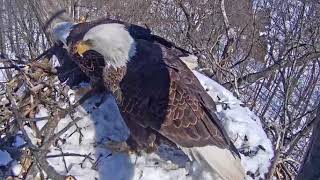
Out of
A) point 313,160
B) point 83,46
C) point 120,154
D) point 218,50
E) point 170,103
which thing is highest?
point 313,160

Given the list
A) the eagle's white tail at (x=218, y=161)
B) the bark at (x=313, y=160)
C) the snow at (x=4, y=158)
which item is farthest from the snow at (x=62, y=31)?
the bark at (x=313, y=160)

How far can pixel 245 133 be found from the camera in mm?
2602

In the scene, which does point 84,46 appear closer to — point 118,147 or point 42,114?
point 42,114

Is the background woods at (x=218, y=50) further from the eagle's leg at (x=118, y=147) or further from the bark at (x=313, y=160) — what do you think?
the eagle's leg at (x=118, y=147)

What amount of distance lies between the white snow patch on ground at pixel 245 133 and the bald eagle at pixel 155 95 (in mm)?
180

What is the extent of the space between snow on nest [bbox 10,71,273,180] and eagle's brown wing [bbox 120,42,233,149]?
155mm

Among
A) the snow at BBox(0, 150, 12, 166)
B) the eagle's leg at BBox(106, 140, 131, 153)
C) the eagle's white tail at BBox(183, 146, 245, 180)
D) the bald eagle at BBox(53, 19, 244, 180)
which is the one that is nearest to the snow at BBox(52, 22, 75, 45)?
the bald eagle at BBox(53, 19, 244, 180)

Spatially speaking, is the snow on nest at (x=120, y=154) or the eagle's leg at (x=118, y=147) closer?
the snow on nest at (x=120, y=154)

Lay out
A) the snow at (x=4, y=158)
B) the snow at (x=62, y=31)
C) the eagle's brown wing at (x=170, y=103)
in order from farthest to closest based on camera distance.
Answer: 1. the snow at (x=62, y=31)
2. the eagle's brown wing at (x=170, y=103)
3. the snow at (x=4, y=158)

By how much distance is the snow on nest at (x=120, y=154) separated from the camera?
2.23 meters

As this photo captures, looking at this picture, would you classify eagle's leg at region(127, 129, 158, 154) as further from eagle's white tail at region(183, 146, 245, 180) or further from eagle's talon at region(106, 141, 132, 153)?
eagle's white tail at region(183, 146, 245, 180)

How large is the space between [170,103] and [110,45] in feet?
1.39

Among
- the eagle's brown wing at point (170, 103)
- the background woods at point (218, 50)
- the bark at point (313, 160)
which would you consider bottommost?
the background woods at point (218, 50)

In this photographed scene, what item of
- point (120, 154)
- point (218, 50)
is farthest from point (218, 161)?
point (218, 50)
